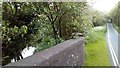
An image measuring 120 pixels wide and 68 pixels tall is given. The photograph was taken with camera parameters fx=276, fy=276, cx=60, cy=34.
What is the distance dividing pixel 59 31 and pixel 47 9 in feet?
7.35

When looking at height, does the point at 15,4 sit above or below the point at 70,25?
above

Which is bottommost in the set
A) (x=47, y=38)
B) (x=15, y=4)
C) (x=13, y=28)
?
(x=47, y=38)

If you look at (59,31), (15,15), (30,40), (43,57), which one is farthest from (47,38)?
(43,57)

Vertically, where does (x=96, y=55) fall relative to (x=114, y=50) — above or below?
above

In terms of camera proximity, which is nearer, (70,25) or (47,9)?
(47,9)

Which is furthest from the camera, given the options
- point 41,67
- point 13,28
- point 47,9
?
point 47,9

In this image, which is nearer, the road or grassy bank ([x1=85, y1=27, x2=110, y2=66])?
grassy bank ([x1=85, y1=27, x2=110, y2=66])

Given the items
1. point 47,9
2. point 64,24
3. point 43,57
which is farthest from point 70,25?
point 43,57

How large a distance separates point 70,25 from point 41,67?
361 inches

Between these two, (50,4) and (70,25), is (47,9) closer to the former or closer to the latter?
(50,4)

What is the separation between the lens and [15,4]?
28.6 ft

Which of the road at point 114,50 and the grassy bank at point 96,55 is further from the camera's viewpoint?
the road at point 114,50

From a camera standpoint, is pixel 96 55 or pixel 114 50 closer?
pixel 96 55

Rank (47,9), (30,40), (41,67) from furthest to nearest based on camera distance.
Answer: (47,9) → (30,40) → (41,67)
